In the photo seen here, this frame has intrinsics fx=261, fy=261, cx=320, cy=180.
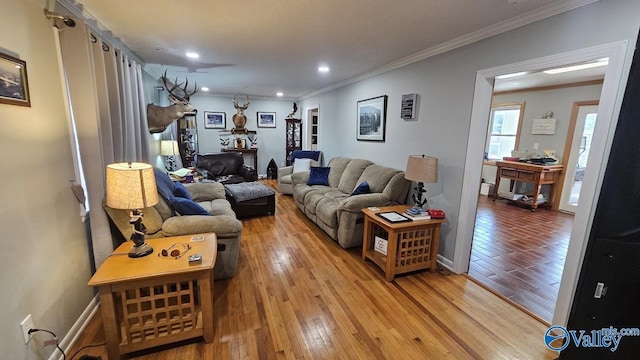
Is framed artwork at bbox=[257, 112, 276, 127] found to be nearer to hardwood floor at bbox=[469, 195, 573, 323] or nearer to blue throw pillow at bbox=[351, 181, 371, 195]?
blue throw pillow at bbox=[351, 181, 371, 195]

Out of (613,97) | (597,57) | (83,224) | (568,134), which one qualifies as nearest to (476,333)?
(613,97)

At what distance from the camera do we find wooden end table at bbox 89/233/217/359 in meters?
1.53

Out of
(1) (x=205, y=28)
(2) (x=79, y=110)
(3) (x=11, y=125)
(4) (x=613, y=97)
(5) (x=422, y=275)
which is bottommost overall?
(5) (x=422, y=275)

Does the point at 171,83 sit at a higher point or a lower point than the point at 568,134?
higher

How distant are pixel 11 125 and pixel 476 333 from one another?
307cm

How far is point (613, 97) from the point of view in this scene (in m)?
1.56

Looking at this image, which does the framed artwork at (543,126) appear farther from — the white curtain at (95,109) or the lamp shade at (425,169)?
the white curtain at (95,109)

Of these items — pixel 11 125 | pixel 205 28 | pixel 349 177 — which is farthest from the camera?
pixel 349 177

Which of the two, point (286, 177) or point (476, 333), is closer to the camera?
point (476, 333)

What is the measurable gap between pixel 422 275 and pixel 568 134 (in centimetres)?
453

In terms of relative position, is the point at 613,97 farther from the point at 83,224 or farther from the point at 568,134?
the point at 568,134

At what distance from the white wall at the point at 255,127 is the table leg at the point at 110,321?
5.88 meters

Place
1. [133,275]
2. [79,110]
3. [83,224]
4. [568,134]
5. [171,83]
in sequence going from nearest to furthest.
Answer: [133,275] → [79,110] → [83,224] → [568,134] → [171,83]

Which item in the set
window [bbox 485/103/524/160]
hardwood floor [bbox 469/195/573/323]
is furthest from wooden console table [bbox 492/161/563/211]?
window [bbox 485/103/524/160]
